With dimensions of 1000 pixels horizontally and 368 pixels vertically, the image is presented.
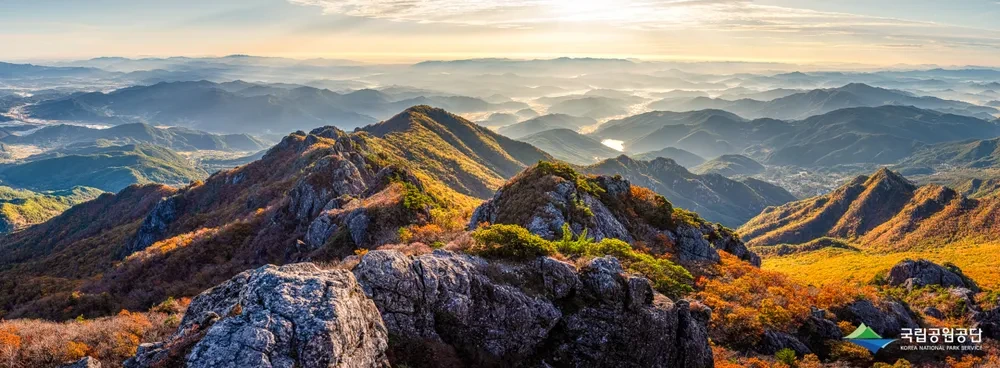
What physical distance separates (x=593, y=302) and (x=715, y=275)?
19.8m

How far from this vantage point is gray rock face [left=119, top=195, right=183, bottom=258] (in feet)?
224

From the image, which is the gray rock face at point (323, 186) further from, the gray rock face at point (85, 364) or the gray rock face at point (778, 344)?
the gray rock face at point (778, 344)

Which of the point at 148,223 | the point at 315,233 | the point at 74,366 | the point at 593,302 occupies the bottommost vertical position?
the point at 148,223

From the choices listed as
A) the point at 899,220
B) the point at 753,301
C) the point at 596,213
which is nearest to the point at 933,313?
the point at 753,301

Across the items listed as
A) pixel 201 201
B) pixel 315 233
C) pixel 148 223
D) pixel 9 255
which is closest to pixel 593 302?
pixel 315 233

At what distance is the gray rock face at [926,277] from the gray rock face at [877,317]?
27.6 m

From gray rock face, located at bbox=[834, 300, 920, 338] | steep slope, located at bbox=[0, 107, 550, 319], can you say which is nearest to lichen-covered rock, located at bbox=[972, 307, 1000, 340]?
gray rock face, located at bbox=[834, 300, 920, 338]

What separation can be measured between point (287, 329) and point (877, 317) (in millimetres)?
38532

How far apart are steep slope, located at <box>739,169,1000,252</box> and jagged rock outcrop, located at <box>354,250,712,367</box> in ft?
537

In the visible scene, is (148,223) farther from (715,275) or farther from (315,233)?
(715,275)

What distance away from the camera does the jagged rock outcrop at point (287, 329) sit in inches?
423

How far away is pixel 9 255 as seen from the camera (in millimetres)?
98375

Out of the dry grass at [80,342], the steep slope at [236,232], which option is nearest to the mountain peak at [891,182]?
the steep slope at [236,232]

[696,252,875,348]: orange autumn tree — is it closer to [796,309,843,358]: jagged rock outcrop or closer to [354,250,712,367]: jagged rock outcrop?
[796,309,843,358]: jagged rock outcrop
